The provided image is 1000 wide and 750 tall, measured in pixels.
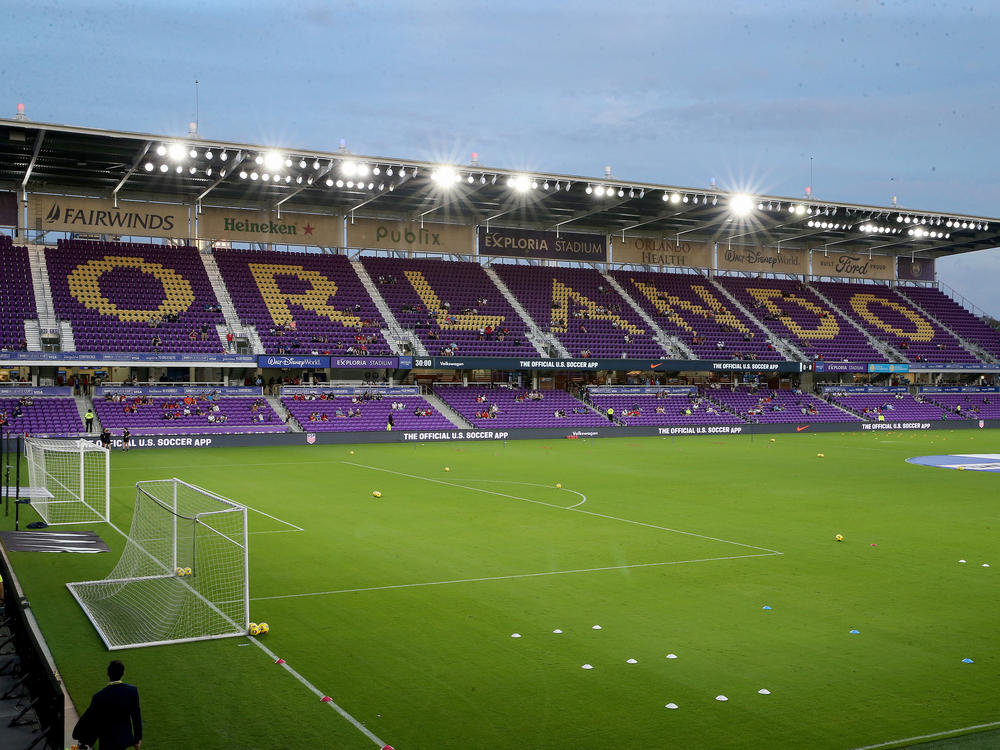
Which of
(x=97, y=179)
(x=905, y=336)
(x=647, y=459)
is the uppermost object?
(x=97, y=179)

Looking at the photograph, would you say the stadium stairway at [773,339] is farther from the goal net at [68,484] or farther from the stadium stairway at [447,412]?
the goal net at [68,484]

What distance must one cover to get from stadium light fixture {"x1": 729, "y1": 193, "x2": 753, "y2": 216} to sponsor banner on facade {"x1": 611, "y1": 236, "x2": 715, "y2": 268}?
1251cm

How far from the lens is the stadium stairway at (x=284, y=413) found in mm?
48000

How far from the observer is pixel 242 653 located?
1120 cm

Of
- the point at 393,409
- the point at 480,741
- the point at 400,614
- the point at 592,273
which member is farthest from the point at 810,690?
the point at 592,273

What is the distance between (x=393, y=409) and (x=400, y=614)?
39.5 metres

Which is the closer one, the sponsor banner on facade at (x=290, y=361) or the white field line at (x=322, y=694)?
the white field line at (x=322, y=694)

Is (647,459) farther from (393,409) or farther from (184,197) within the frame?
(184,197)

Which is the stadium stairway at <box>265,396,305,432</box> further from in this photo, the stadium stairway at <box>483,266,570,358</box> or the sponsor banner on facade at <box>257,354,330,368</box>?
the stadium stairway at <box>483,266,570,358</box>

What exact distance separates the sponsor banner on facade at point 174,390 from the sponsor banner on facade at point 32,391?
1517 mm

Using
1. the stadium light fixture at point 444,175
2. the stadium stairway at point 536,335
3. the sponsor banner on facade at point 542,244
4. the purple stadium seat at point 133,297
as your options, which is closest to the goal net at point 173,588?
the purple stadium seat at point 133,297

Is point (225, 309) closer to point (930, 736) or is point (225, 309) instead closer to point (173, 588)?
point (173, 588)

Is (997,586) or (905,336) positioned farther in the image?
(905,336)

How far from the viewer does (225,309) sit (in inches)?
2112
